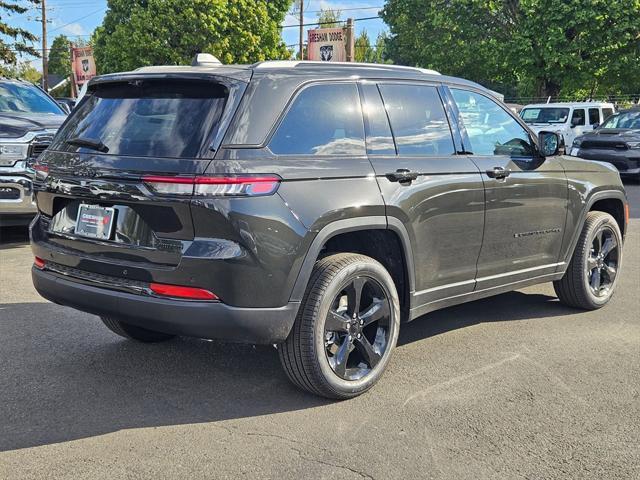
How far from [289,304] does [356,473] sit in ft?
2.89

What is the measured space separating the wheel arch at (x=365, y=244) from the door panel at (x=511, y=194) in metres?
0.71

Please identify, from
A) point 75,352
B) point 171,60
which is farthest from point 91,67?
point 75,352

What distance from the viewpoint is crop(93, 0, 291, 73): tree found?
39750 millimetres

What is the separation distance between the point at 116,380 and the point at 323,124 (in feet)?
6.21

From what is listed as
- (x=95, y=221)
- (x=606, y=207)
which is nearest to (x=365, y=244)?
(x=95, y=221)

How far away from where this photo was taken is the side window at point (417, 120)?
162 inches

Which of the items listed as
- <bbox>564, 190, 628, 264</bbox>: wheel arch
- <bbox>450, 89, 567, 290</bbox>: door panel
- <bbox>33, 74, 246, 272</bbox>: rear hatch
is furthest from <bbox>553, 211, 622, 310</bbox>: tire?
<bbox>33, 74, 246, 272</bbox>: rear hatch

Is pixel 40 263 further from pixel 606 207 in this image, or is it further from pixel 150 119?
pixel 606 207

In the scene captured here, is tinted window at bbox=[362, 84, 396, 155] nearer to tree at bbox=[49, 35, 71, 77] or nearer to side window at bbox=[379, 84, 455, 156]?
side window at bbox=[379, 84, 455, 156]

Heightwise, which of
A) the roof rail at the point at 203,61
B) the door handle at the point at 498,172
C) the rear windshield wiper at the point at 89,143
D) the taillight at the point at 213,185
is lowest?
the taillight at the point at 213,185

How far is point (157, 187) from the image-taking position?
3.29m

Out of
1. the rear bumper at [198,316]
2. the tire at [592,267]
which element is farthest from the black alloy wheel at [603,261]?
the rear bumper at [198,316]

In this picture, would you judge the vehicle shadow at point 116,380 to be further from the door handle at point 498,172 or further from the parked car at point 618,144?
the parked car at point 618,144

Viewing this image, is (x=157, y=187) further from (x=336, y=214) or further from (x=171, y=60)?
(x=171, y=60)
